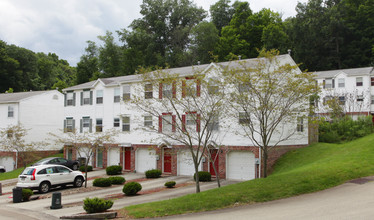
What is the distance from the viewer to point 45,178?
24.1 m

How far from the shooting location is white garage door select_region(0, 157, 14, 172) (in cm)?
4242

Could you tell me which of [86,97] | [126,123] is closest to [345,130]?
[126,123]

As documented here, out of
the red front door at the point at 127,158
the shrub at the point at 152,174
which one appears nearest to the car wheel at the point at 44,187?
the shrub at the point at 152,174

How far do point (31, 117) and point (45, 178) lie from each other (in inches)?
838

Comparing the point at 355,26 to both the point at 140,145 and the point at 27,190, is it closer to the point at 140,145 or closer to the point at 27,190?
the point at 140,145

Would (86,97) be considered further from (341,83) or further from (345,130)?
(341,83)

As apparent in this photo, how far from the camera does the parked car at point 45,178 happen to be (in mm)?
23562

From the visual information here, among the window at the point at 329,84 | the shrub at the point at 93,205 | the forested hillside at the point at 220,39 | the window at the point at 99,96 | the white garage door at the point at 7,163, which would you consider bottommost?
the white garage door at the point at 7,163

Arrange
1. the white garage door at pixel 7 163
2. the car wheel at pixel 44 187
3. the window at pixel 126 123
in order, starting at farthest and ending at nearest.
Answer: the white garage door at pixel 7 163 < the window at pixel 126 123 < the car wheel at pixel 44 187

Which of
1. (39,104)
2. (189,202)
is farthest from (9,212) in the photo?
(39,104)

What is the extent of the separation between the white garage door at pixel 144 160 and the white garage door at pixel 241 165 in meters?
7.73

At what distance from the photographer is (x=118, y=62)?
67.1 meters

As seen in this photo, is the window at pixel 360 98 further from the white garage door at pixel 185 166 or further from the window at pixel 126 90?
the window at pixel 126 90

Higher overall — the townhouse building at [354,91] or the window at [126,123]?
the townhouse building at [354,91]
